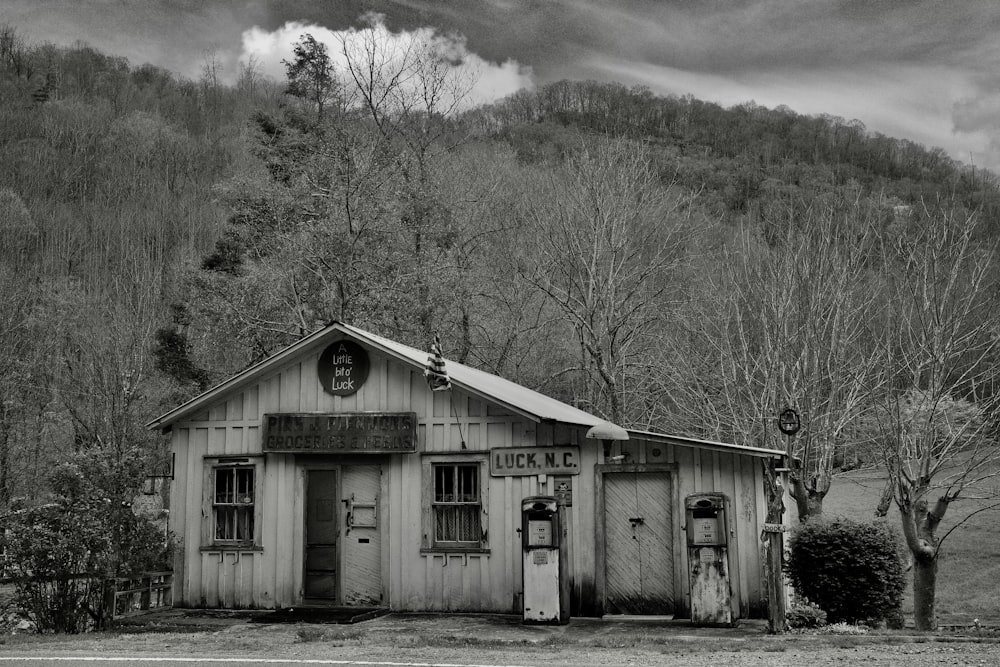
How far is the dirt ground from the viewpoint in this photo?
30.6 feet

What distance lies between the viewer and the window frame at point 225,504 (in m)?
14.5

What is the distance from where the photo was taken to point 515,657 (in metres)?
9.52

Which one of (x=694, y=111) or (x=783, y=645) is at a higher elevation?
(x=694, y=111)

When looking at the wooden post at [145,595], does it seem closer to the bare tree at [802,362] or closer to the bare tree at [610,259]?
the bare tree at [802,362]

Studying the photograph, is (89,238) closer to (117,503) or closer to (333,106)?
(333,106)

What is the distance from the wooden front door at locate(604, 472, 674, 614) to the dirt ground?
0.66 meters

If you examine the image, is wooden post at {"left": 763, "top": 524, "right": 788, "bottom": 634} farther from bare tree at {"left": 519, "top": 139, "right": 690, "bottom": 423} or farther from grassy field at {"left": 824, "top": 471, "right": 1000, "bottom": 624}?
bare tree at {"left": 519, "top": 139, "right": 690, "bottom": 423}

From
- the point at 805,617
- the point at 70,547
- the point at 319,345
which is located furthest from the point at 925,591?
the point at 70,547

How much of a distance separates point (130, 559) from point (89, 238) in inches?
1846

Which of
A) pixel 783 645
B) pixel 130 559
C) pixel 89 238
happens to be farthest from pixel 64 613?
pixel 89 238

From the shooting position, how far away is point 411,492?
46.5ft

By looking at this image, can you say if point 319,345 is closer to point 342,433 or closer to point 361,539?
point 342,433

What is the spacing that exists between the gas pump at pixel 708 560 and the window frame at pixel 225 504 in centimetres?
666

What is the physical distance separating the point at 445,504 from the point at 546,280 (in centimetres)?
1211
